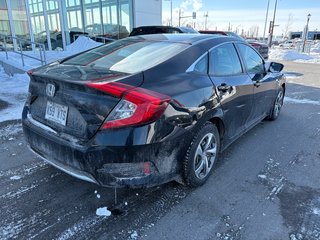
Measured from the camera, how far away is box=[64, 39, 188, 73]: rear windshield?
8.72ft

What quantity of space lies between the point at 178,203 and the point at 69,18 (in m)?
13.4

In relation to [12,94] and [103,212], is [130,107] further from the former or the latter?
[12,94]

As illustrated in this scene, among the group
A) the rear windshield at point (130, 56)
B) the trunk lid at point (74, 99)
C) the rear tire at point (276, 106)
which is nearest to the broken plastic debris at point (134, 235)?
the trunk lid at point (74, 99)

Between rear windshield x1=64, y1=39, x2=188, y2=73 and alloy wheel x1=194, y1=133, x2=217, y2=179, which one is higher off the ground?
rear windshield x1=64, y1=39, x2=188, y2=73

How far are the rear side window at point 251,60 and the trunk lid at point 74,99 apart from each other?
81.7 inches

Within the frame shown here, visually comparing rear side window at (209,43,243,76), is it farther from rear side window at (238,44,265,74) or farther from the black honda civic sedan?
rear side window at (238,44,265,74)

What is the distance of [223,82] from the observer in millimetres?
3078

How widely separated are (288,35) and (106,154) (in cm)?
9278

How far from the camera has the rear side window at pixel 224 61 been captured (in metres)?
3.09

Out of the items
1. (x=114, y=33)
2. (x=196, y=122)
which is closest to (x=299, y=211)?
(x=196, y=122)

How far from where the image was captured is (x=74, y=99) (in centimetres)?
231

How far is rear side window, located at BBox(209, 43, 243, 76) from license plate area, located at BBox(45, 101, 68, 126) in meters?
1.58

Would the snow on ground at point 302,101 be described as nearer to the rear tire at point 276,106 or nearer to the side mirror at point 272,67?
the rear tire at point 276,106

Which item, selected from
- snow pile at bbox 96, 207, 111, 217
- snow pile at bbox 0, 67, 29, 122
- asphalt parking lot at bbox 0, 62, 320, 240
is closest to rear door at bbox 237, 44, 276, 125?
asphalt parking lot at bbox 0, 62, 320, 240
